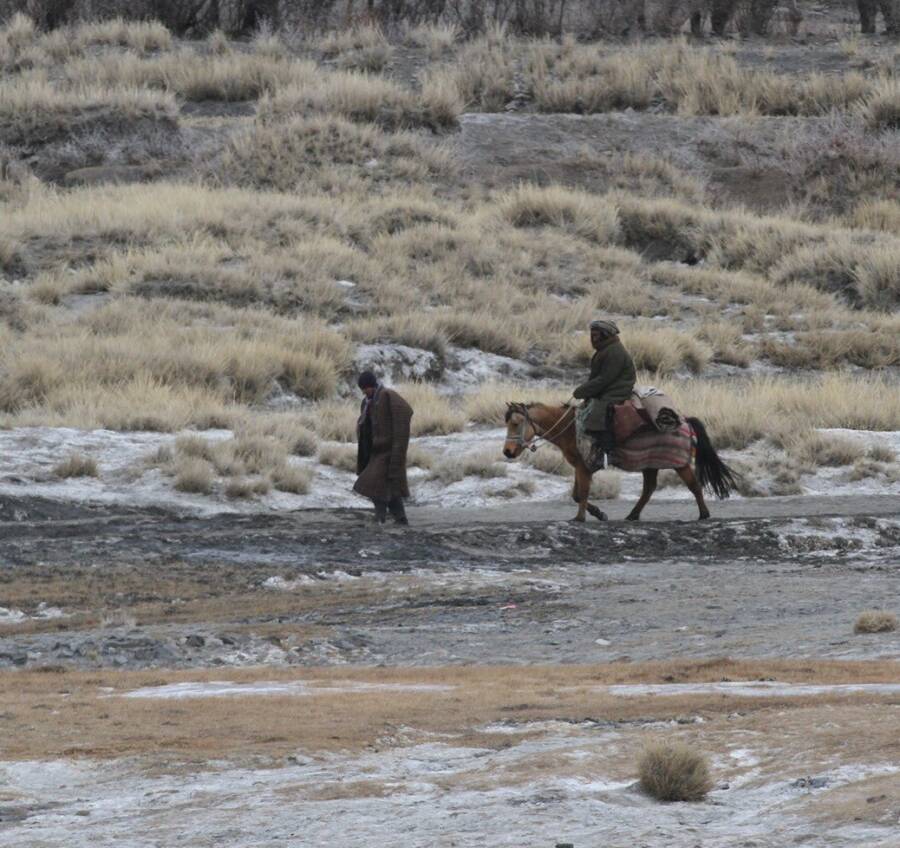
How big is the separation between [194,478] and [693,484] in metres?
4.67

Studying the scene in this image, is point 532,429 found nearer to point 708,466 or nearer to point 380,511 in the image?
point 380,511

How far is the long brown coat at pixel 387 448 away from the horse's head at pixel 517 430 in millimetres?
855

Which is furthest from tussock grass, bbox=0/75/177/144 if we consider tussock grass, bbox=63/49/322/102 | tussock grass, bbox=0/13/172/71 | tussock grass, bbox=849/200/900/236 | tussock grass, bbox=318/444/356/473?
tussock grass, bbox=318/444/356/473

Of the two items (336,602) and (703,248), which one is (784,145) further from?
(336,602)

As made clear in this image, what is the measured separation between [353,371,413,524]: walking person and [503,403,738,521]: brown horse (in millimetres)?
886

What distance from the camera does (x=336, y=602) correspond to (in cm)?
1205

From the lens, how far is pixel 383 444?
51.1ft

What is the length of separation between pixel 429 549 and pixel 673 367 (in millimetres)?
12234

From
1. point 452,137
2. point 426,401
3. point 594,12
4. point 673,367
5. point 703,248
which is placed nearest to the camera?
point 426,401

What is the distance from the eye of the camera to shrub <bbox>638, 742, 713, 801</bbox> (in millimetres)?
5270

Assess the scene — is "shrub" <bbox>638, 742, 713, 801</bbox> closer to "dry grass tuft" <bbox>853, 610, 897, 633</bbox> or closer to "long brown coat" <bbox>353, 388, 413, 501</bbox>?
"dry grass tuft" <bbox>853, 610, 897, 633</bbox>

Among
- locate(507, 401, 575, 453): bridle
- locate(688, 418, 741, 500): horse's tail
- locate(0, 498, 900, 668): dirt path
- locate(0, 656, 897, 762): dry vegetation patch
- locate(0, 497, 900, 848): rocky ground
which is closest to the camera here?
locate(0, 497, 900, 848): rocky ground

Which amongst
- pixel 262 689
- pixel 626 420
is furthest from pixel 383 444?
pixel 262 689

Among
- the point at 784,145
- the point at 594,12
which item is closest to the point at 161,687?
the point at 784,145
